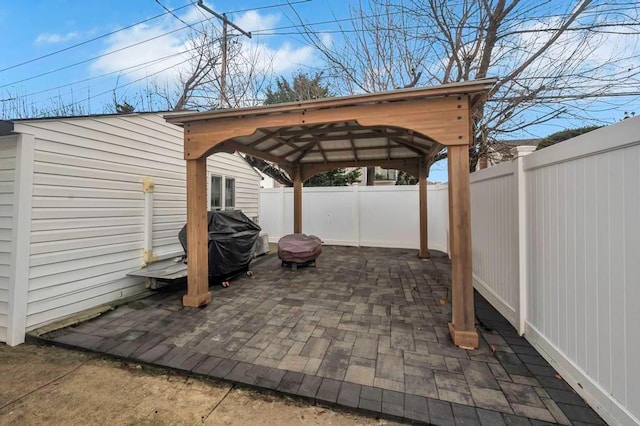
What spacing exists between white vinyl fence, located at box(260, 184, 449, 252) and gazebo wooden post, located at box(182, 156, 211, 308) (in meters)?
5.50

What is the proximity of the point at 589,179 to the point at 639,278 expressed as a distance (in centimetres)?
72

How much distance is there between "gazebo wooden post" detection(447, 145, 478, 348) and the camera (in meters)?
2.83

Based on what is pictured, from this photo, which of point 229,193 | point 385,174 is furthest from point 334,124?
point 385,174

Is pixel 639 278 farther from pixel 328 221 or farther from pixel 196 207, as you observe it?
pixel 328 221

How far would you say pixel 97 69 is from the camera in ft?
32.1

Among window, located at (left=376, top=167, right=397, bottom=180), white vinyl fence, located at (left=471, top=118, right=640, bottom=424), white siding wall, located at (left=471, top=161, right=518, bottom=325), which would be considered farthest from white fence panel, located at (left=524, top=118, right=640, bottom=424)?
window, located at (left=376, top=167, right=397, bottom=180)

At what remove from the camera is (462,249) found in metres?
2.86

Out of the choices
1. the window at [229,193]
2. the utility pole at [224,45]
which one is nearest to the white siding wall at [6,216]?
the window at [229,193]

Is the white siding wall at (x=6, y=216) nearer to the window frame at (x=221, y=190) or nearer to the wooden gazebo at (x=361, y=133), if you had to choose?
the wooden gazebo at (x=361, y=133)

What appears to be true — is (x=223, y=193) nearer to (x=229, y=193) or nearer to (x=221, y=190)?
(x=221, y=190)

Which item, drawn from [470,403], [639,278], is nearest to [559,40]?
[639,278]

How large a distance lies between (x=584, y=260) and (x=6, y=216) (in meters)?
5.44

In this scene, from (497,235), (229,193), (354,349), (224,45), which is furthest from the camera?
(224,45)

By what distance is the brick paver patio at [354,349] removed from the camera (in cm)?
202
